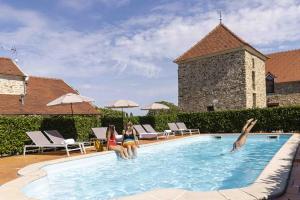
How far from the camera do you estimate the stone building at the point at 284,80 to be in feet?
124

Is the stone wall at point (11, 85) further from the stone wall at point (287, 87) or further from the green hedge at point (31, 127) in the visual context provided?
the stone wall at point (287, 87)

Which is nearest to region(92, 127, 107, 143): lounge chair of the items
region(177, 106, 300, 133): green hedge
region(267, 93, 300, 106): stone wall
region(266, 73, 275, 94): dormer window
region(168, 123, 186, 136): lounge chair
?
region(168, 123, 186, 136): lounge chair

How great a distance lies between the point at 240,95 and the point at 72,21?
17580mm

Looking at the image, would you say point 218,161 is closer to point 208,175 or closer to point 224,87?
point 208,175

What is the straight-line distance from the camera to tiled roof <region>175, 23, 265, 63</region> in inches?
1291

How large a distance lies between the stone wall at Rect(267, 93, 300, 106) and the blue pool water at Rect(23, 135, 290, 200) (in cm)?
2343

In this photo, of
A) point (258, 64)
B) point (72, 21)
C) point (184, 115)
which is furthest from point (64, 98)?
point (258, 64)

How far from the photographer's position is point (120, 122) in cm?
2219

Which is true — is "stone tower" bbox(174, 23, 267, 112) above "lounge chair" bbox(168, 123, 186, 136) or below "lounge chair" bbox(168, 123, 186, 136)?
above

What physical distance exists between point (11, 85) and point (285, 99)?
27968mm

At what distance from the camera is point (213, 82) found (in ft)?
112

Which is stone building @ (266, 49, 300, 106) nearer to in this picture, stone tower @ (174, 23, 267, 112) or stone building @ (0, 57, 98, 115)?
stone tower @ (174, 23, 267, 112)

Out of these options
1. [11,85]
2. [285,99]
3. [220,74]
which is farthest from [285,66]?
[11,85]

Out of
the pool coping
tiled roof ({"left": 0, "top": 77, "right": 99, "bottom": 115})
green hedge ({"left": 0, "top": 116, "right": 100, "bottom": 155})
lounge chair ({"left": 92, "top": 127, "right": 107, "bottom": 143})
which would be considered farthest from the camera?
tiled roof ({"left": 0, "top": 77, "right": 99, "bottom": 115})
